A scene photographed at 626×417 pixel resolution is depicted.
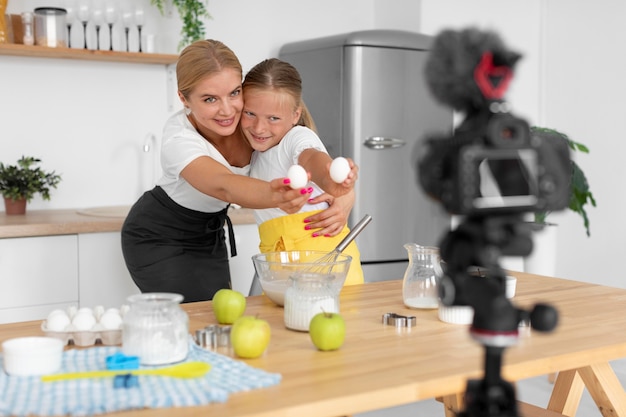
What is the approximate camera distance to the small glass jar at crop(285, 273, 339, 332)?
1.84 m

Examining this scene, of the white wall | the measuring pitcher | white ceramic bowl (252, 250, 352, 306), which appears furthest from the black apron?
the white wall

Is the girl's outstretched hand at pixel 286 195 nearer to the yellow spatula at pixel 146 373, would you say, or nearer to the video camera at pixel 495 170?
the yellow spatula at pixel 146 373

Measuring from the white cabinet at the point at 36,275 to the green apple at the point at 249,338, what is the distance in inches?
75.7

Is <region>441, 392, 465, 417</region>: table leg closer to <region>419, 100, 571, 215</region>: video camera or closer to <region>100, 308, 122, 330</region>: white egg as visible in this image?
<region>100, 308, 122, 330</region>: white egg

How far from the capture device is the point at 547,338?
6.07ft

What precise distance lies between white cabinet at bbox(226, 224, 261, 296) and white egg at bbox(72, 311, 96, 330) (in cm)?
195

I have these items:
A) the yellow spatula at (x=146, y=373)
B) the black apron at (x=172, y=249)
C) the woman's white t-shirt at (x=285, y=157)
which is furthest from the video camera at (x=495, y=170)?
the black apron at (x=172, y=249)

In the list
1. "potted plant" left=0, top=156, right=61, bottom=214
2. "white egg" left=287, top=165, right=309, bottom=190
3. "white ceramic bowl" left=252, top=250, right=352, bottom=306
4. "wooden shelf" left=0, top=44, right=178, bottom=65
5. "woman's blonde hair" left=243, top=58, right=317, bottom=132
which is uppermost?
"wooden shelf" left=0, top=44, right=178, bottom=65

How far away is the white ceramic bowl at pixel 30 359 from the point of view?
148 cm

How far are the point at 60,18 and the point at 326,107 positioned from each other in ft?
4.50

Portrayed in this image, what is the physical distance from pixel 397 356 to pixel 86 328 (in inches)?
25.7

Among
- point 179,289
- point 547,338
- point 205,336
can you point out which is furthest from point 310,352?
point 179,289

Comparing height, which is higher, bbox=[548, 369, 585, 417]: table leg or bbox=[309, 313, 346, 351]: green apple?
bbox=[309, 313, 346, 351]: green apple

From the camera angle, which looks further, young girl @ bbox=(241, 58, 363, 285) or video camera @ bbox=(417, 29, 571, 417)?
young girl @ bbox=(241, 58, 363, 285)
